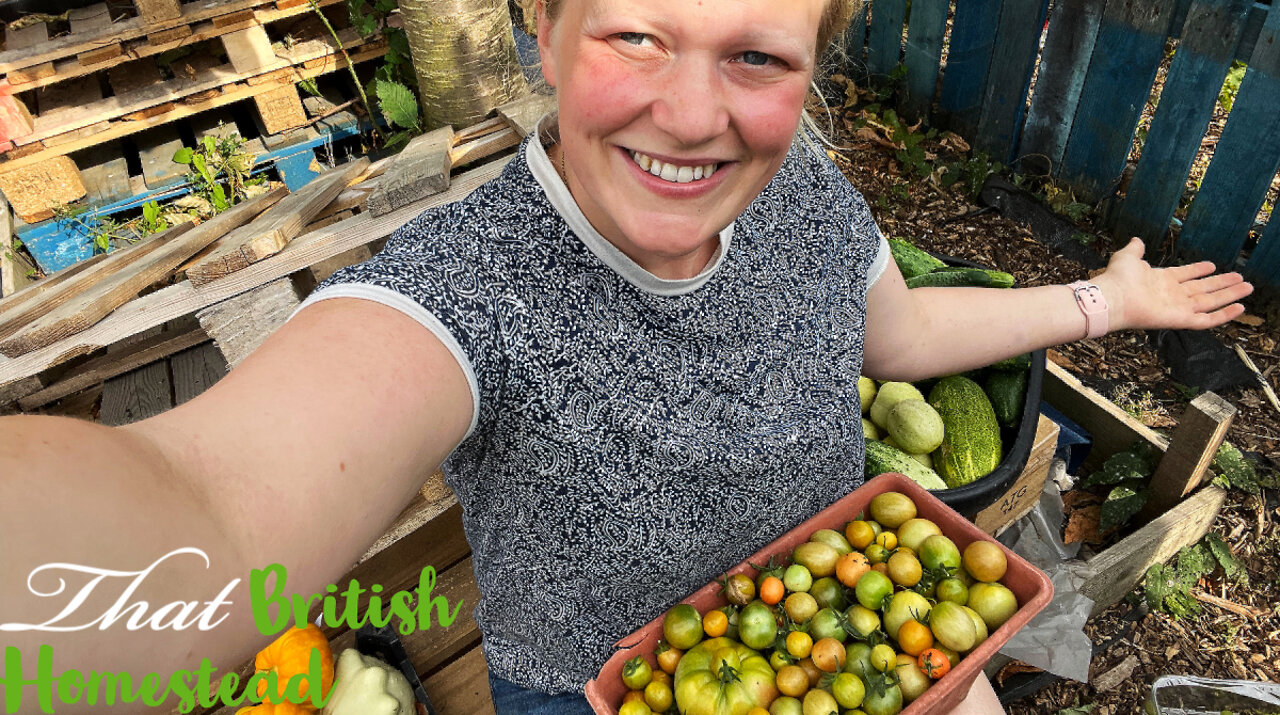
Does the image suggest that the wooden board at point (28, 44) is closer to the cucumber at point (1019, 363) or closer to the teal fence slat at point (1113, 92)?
the cucumber at point (1019, 363)

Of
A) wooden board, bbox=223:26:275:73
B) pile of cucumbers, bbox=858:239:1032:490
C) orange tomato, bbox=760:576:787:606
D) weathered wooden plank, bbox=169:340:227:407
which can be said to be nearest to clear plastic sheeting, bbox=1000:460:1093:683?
pile of cucumbers, bbox=858:239:1032:490

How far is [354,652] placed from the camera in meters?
2.36

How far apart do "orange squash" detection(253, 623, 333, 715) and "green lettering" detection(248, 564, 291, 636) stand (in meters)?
1.38

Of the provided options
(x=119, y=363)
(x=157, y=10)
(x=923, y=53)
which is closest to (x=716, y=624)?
(x=119, y=363)

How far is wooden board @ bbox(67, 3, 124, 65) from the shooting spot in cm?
392

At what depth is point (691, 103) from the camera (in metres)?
1.18

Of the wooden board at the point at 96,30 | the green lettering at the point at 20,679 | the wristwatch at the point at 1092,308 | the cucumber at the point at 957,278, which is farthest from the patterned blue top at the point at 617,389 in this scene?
the wooden board at the point at 96,30

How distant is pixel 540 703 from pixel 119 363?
2.14 meters

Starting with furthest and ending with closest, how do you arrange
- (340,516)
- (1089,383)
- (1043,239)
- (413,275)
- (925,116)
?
(925,116)
(1043,239)
(1089,383)
(413,275)
(340,516)

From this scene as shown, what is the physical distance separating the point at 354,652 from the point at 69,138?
338 centimetres

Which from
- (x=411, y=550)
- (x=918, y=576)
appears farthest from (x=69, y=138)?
(x=918, y=576)

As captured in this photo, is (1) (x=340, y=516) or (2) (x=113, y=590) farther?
(1) (x=340, y=516)

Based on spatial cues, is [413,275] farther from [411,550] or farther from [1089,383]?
[1089,383]

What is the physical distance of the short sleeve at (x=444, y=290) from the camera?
112 cm
